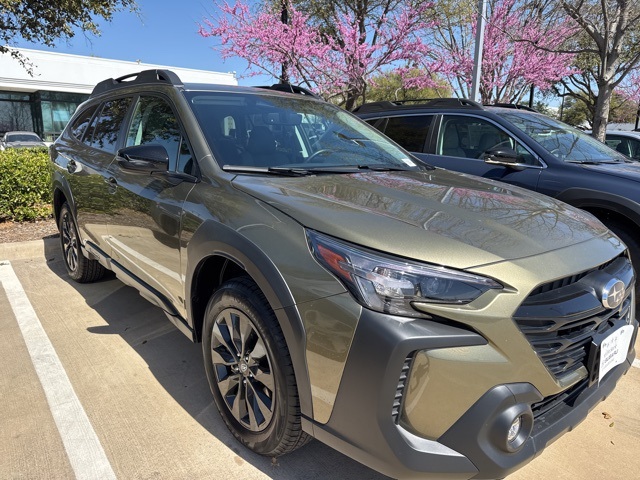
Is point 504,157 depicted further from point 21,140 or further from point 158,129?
point 21,140

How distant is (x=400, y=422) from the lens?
165 cm

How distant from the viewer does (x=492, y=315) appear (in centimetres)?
165

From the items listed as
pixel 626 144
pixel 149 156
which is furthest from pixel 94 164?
pixel 626 144

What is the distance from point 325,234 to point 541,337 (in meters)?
0.87

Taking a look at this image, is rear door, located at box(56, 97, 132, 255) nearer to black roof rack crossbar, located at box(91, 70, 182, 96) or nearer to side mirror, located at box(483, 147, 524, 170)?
black roof rack crossbar, located at box(91, 70, 182, 96)

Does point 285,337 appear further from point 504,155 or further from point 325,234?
point 504,155

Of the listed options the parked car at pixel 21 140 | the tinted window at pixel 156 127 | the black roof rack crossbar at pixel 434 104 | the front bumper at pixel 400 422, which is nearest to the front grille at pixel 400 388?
the front bumper at pixel 400 422

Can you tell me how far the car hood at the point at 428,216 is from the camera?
1796 millimetres

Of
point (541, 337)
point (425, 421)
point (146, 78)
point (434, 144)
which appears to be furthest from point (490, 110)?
point (425, 421)

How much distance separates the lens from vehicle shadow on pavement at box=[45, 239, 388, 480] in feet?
7.55

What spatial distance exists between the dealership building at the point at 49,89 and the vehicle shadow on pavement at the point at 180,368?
78.2 ft

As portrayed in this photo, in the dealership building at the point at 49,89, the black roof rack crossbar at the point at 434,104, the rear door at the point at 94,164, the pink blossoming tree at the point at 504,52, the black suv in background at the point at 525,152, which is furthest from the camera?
the dealership building at the point at 49,89

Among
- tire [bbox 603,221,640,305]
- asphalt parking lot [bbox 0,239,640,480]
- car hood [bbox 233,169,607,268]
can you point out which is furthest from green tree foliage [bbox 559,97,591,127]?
asphalt parking lot [bbox 0,239,640,480]

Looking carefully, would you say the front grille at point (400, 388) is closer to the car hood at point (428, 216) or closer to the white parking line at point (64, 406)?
the car hood at point (428, 216)
